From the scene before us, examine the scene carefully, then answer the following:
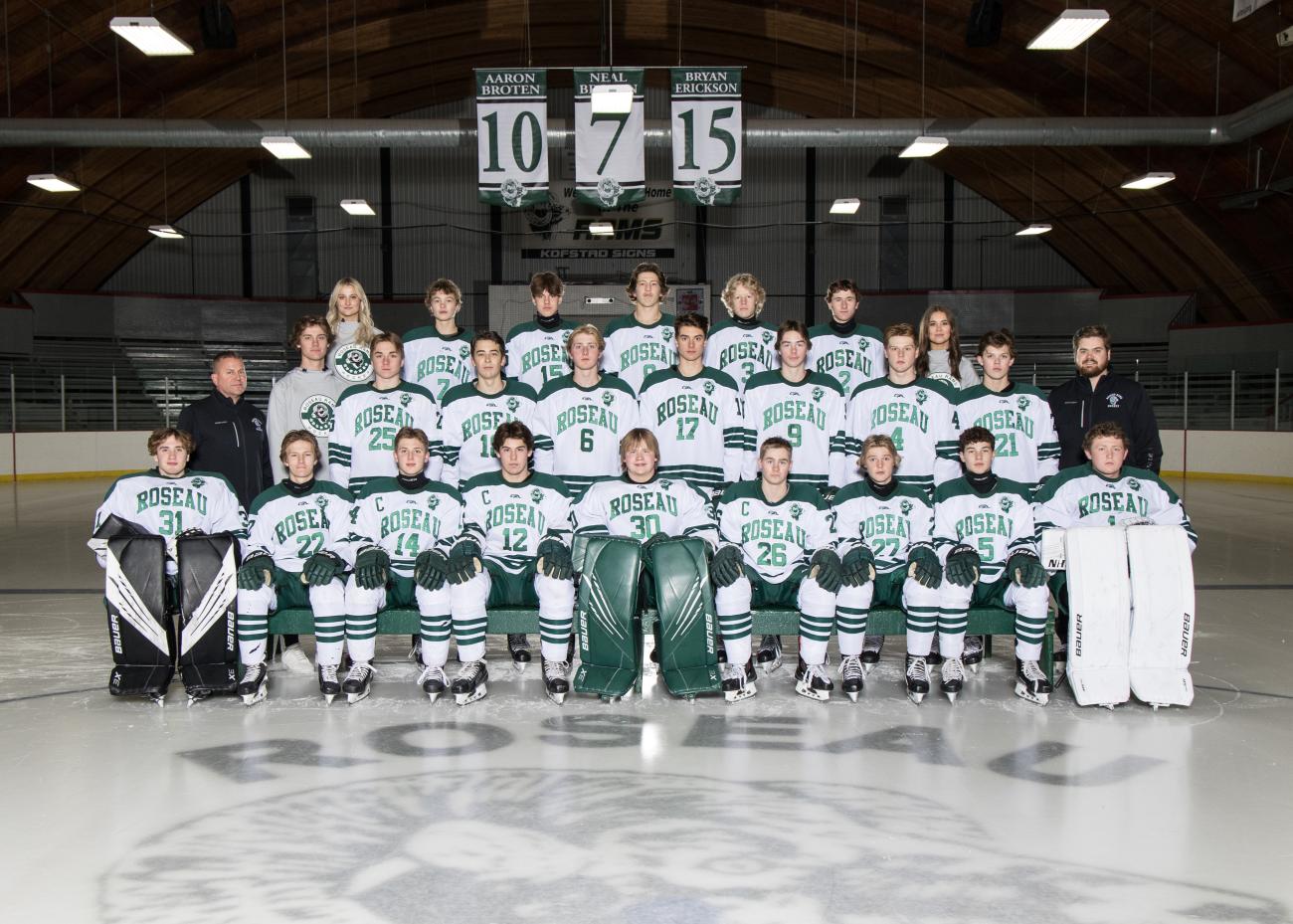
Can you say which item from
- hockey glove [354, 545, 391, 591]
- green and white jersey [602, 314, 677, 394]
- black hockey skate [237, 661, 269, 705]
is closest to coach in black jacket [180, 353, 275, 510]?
black hockey skate [237, 661, 269, 705]

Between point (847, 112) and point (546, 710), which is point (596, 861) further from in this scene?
point (847, 112)

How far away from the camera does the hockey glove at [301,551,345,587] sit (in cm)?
426

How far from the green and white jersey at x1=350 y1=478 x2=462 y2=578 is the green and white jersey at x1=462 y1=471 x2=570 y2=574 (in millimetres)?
95

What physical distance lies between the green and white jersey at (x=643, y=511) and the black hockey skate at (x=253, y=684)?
4.80 feet

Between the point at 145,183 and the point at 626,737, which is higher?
the point at 145,183

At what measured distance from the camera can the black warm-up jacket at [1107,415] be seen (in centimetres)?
525

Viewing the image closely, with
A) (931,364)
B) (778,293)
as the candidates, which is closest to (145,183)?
(778,293)

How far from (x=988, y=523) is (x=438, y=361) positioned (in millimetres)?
2920

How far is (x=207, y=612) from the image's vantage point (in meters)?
4.34

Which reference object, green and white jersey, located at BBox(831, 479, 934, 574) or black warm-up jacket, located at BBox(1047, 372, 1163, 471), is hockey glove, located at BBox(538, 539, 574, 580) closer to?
green and white jersey, located at BBox(831, 479, 934, 574)

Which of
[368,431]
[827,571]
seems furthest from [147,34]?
[827,571]

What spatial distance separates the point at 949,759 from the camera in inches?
144

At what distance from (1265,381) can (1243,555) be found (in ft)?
28.2

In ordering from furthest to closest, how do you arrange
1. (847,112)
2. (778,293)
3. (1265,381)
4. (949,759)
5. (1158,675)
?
(778,293)
(847,112)
(1265,381)
(1158,675)
(949,759)
